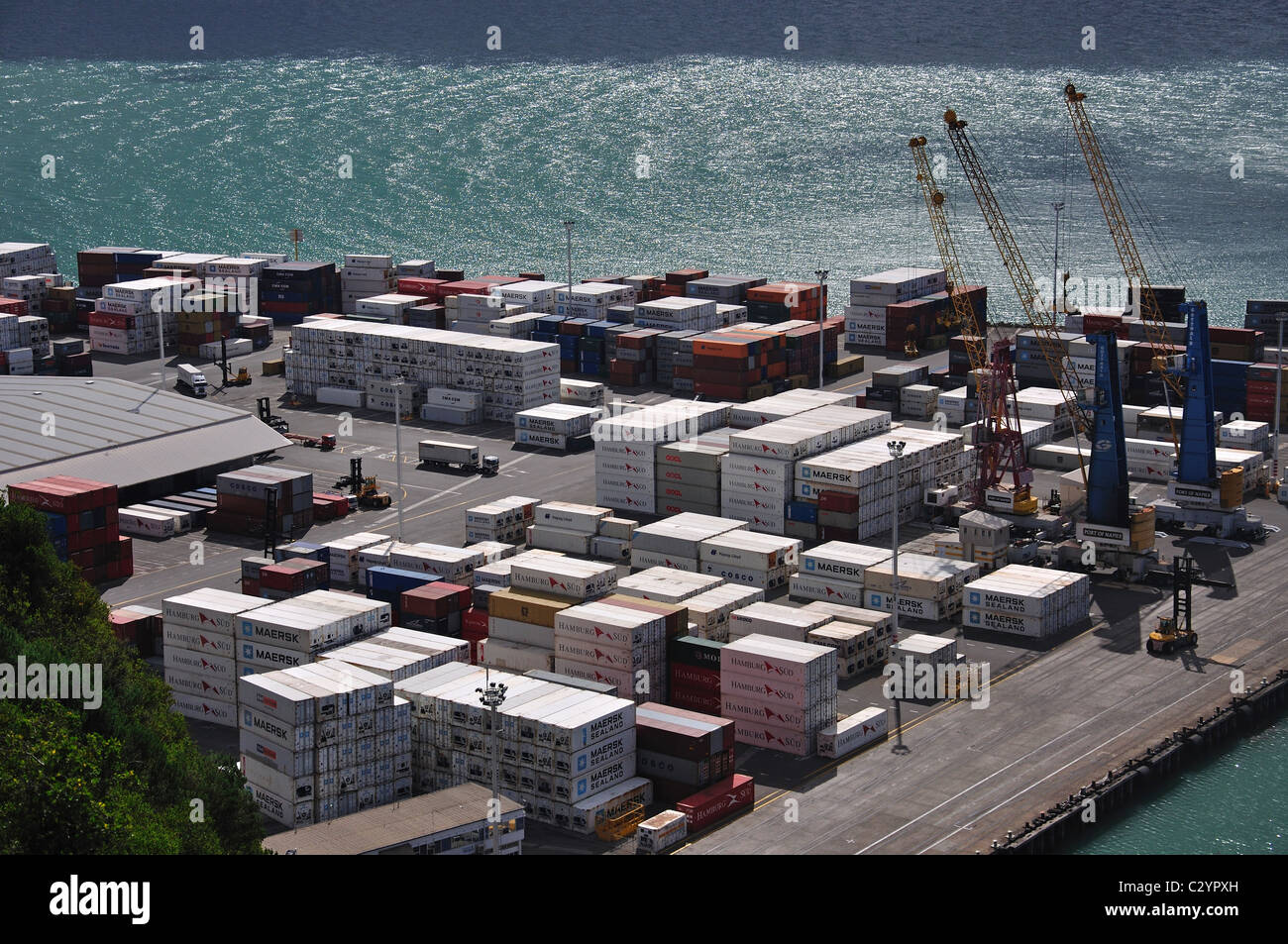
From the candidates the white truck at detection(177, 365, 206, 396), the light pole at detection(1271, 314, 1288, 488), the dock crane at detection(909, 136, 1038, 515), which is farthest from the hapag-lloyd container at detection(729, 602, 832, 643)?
the white truck at detection(177, 365, 206, 396)

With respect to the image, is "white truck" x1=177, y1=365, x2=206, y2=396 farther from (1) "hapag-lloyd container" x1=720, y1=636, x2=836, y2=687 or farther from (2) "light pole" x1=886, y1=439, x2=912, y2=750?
(1) "hapag-lloyd container" x1=720, y1=636, x2=836, y2=687

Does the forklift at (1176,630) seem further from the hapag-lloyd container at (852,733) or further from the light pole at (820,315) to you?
the light pole at (820,315)

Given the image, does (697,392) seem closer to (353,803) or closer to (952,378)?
(952,378)

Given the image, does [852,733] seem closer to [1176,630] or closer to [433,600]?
[1176,630]

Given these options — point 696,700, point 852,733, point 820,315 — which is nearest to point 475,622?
point 696,700

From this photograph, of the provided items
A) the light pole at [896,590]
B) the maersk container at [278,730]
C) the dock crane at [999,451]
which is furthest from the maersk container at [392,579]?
the dock crane at [999,451]

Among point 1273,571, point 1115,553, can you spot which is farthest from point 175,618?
point 1273,571
